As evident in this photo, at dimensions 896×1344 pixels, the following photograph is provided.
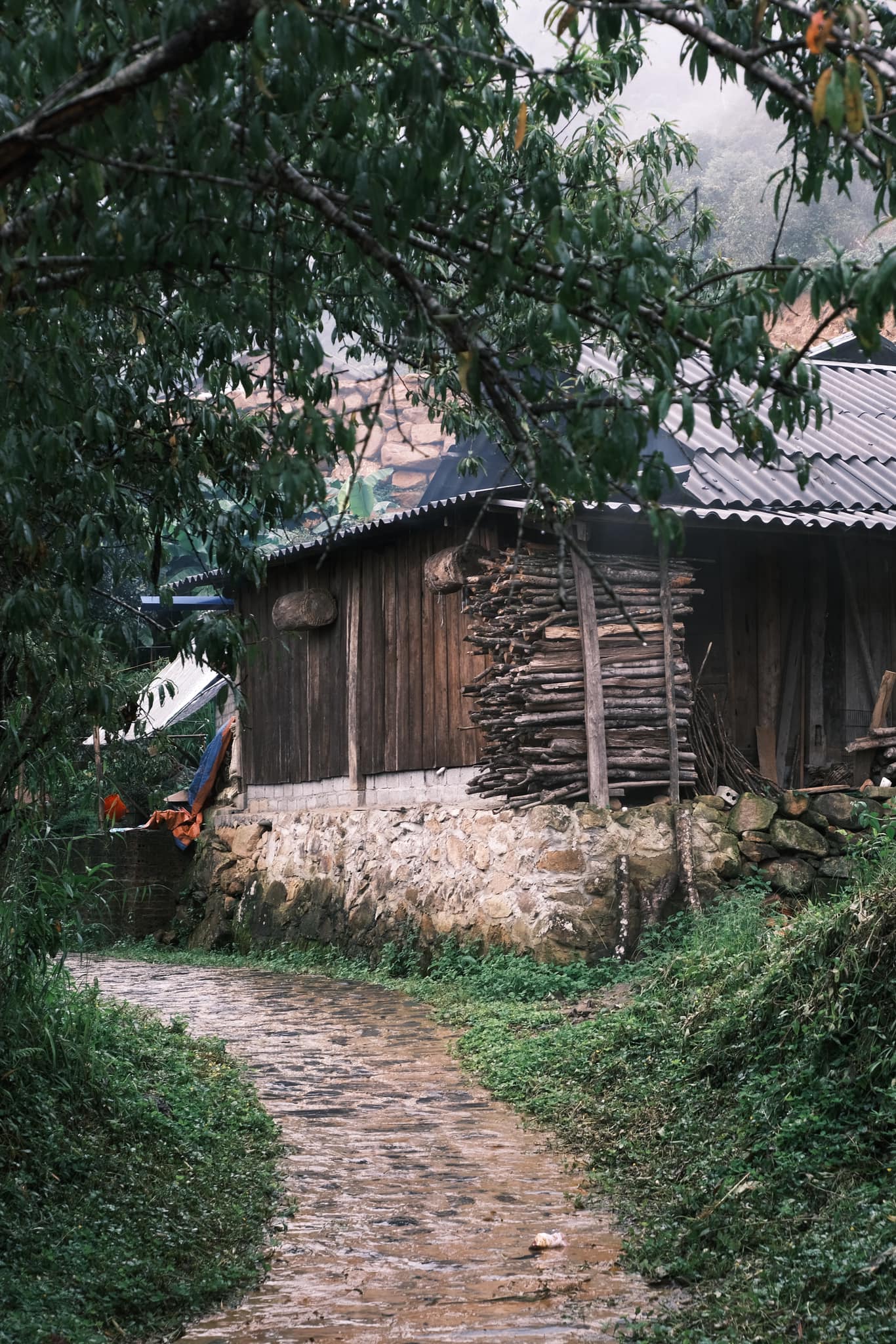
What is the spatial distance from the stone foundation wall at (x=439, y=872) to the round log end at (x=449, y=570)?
197 centimetres

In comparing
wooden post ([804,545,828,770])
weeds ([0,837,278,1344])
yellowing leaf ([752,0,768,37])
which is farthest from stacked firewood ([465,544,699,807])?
yellowing leaf ([752,0,768,37])

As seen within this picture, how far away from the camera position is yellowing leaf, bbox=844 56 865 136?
3.06 m

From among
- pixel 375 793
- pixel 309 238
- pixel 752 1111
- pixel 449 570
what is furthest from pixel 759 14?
pixel 375 793

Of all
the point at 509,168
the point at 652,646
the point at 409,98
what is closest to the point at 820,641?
the point at 652,646

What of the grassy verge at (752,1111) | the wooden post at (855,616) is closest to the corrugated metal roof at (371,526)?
the wooden post at (855,616)

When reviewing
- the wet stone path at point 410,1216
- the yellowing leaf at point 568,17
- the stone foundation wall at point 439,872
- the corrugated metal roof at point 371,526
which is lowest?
the wet stone path at point 410,1216

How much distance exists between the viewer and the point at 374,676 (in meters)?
13.6

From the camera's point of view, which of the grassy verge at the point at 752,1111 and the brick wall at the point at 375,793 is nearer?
the grassy verge at the point at 752,1111

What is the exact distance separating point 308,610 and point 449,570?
3.31 metres

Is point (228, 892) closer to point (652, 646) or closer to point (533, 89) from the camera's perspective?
point (652, 646)

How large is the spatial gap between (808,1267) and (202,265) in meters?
3.60

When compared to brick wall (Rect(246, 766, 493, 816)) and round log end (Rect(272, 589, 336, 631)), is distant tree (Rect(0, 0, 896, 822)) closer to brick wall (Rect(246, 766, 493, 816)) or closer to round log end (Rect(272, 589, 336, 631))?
brick wall (Rect(246, 766, 493, 816))

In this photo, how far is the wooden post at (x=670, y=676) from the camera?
1033 cm

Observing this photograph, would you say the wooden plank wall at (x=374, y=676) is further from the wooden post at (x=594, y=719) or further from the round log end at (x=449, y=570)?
the wooden post at (x=594, y=719)
